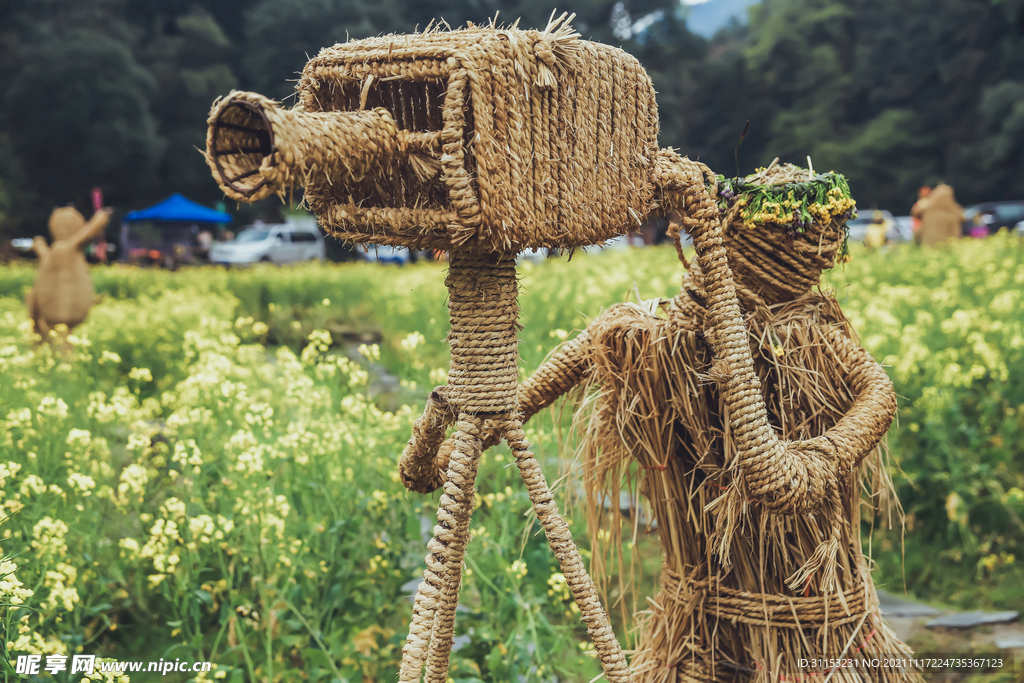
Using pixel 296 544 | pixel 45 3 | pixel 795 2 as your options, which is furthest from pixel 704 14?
pixel 296 544

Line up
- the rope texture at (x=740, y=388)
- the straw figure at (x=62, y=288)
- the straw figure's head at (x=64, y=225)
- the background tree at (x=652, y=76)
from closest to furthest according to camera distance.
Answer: the rope texture at (x=740, y=388) < the straw figure at (x=62, y=288) < the straw figure's head at (x=64, y=225) < the background tree at (x=652, y=76)

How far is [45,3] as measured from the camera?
20906 mm

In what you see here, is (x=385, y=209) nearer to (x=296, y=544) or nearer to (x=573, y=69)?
(x=573, y=69)

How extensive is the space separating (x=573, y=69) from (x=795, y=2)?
33.2 meters

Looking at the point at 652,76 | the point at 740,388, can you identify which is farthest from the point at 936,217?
the point at 652,76

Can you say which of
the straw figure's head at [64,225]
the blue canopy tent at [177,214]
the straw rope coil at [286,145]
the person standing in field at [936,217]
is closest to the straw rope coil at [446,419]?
the straw rope coil at [286,145]

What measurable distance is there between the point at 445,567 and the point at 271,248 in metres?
18.9

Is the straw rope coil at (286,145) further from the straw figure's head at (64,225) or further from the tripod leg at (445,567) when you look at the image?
the straw figure's head at (64,225)

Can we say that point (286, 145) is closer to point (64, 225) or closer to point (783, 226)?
point (783, 226)

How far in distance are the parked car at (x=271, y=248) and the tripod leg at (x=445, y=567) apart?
1811 centimetres

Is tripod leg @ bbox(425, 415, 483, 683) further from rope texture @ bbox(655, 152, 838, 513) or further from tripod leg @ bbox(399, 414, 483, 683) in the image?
rope texture @ bbox(655, 152, 838, 513)

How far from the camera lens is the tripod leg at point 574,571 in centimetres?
140

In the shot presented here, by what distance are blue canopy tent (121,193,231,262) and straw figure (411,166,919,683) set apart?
44.5 ft

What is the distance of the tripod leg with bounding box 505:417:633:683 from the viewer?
55.0 inches
